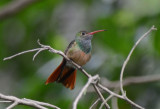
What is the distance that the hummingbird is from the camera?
12.0 ft

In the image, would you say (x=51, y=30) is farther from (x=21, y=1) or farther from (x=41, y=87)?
Answer: (x=41, y=87)

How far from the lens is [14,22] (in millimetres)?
7098

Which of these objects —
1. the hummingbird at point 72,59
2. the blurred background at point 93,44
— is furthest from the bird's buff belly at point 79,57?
the blurred background at point 93,44

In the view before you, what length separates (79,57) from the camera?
380cm

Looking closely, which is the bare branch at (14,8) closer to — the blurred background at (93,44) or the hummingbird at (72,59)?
the blurred background at (93,44)

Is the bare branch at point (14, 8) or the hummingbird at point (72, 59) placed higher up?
the bare branch at point (14, 8)

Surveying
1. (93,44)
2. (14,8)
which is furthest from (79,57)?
(93,44)

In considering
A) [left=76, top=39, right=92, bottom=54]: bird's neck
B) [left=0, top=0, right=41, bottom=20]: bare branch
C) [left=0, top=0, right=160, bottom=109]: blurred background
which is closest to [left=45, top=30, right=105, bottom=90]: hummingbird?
[left=76, top=39, right=92, bottom=54]: bird's neck

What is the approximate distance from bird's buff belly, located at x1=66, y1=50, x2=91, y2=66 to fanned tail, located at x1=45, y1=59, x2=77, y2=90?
102 millimetres

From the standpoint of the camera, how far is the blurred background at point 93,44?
467 centimetres

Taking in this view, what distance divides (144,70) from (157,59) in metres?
0.22

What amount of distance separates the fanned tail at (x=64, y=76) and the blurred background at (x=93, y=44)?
0.40 meters

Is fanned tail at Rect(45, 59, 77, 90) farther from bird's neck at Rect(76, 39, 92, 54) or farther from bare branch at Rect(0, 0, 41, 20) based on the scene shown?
bare branch at Rect(0, 0, 41, 20)

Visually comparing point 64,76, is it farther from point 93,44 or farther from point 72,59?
point 93,44
